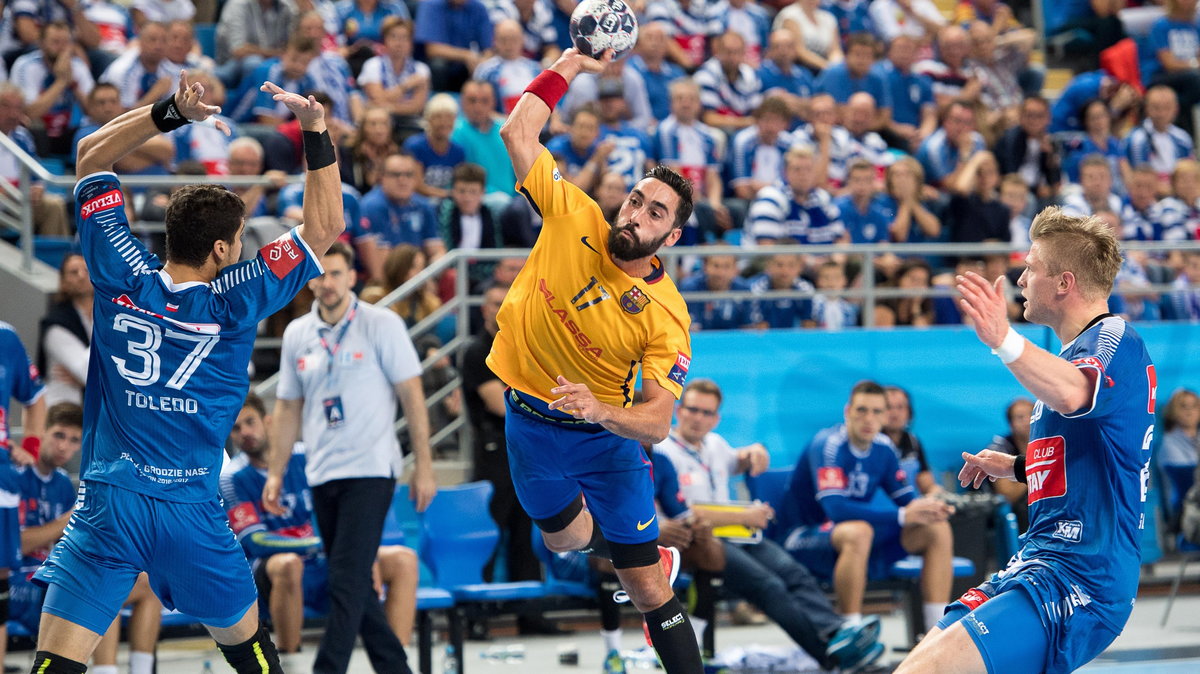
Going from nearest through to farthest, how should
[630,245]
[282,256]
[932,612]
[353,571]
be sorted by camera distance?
[282,256] → [630,245] → [353,571] → [932,612]

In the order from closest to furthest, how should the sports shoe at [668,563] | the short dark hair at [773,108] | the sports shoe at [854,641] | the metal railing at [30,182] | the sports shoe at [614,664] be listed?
Result: the sports shoe at [668,563]
the sports shoe at [614,664]
the sports shoe at [854,641]
the metal railing at [30,182]
the short dark hair at [773,108]

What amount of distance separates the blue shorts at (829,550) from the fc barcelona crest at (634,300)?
3518 millimetres

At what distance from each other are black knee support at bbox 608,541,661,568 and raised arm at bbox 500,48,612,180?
68.0 inches

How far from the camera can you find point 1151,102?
1480cm

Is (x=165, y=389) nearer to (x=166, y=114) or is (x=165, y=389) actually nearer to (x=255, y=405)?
(x=166, y=114)

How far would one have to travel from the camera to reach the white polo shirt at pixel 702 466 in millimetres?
9109

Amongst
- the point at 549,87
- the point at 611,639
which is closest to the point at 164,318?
the point at 549,87

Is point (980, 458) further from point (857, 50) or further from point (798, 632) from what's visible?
point (857, 50)

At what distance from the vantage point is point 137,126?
517 centimetres

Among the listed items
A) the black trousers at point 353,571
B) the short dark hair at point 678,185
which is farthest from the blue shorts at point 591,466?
the black trousers at point 353,571

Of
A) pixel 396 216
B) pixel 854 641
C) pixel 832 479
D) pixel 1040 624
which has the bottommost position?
pixel 854 641

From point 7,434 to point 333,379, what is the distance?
175cm

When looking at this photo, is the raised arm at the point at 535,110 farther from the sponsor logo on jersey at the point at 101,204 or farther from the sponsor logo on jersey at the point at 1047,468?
the sponsor logo on jersey at the point at 1047,468

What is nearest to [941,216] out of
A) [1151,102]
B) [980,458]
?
[1151,102]
